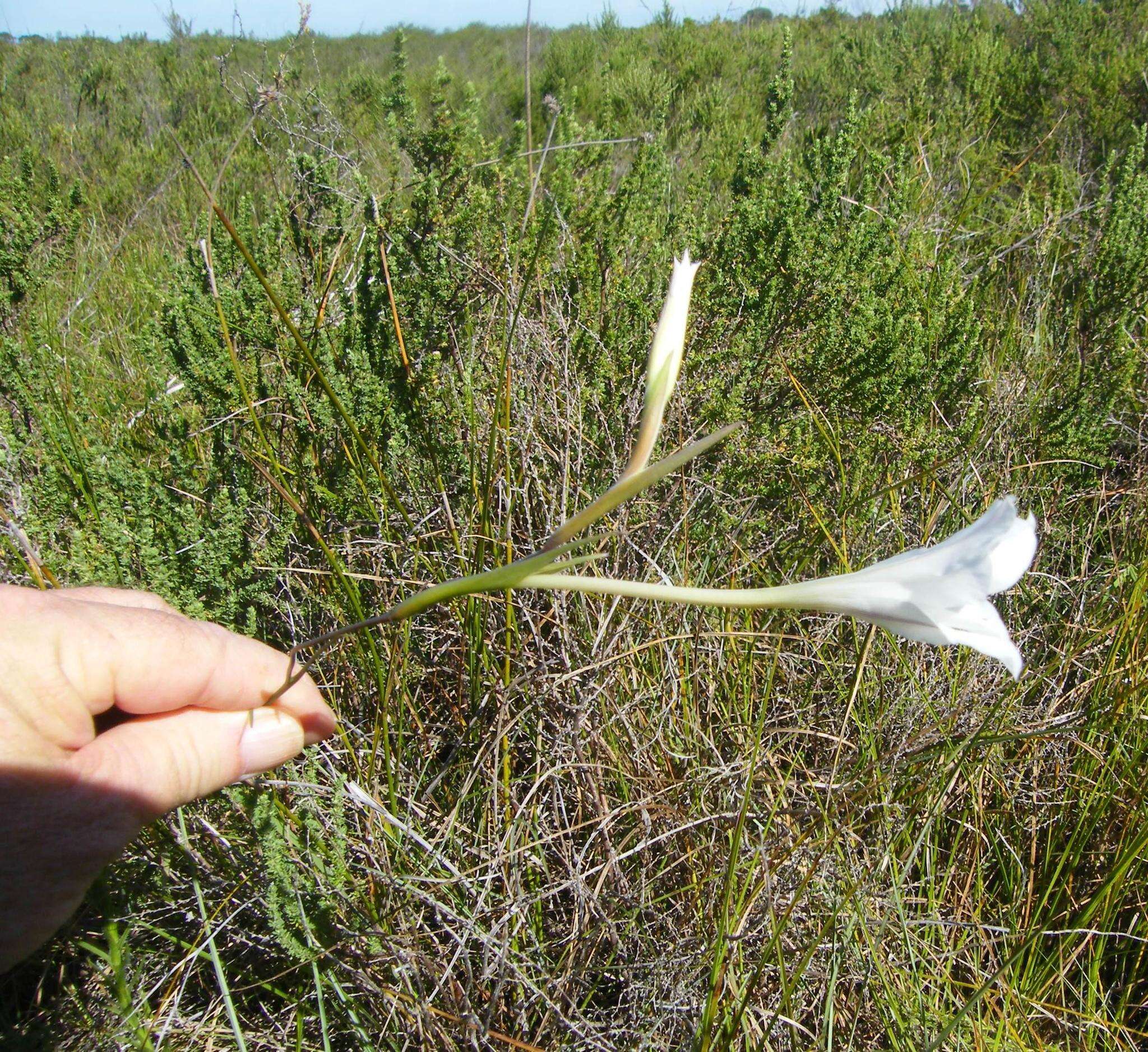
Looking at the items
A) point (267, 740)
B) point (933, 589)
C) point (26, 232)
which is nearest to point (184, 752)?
point (267, 740)

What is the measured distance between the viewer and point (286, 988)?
48.8 inches

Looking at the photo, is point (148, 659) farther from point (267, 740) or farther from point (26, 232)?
point (26, 232)

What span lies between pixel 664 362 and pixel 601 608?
774 millimetres

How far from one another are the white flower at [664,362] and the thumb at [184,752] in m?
0.51

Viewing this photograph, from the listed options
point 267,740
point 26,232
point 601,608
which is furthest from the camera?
point 26,232

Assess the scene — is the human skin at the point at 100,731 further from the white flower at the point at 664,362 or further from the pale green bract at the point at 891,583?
the white flower at the point at 664,362

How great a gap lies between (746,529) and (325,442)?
0.91m

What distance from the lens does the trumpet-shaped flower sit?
24.0 inches

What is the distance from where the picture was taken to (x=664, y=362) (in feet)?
2.39

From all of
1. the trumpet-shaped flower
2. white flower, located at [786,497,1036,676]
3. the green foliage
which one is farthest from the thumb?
the green foliage

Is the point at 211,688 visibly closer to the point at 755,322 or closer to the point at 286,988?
the point at 286,988

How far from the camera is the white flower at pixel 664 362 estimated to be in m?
0.69

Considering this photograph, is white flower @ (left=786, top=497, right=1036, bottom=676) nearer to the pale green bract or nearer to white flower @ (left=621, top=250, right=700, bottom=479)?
the pale green bract

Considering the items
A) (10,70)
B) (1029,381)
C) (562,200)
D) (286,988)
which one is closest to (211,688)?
(286,988)
